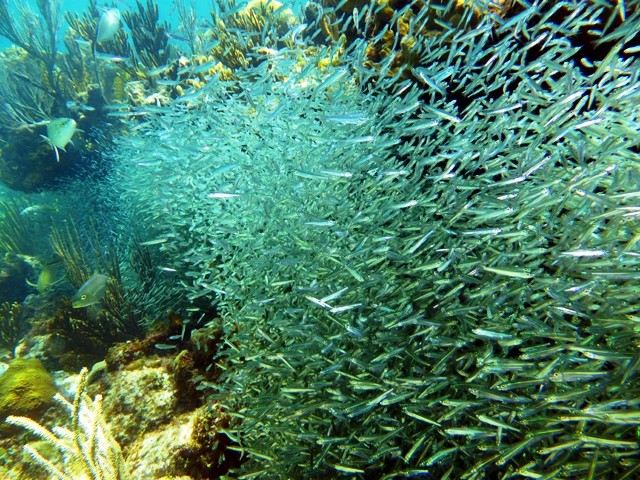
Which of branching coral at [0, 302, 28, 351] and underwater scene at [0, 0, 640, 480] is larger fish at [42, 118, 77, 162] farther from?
branching coral at [0, 302, 28, 351]

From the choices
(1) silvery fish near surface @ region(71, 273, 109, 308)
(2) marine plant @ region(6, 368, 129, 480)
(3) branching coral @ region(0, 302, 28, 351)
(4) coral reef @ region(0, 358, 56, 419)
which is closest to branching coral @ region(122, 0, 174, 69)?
(3) branching coral @ region(0, 302, 28, 351)

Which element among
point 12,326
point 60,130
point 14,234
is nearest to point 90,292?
point 60,130

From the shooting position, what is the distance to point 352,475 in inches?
119

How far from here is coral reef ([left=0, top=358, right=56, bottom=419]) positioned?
5086mm

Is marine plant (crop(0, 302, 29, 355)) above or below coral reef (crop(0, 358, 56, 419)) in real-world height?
above

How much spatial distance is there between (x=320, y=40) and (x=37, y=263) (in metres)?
10.4

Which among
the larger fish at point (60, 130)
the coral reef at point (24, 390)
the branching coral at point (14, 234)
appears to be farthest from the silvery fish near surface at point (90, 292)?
the branching coral at point (14, 234)

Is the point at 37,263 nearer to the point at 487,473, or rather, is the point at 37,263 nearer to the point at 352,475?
the point at 352,475

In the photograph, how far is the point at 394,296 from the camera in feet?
11.3

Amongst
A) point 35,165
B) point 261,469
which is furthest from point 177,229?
point 35,165

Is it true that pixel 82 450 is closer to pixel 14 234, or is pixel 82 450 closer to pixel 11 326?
pixel 11 326

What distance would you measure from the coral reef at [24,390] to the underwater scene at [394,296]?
0.02 meters

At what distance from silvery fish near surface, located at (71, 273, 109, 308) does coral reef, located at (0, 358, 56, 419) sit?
3.89 ft

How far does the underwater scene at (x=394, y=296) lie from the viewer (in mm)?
2656
